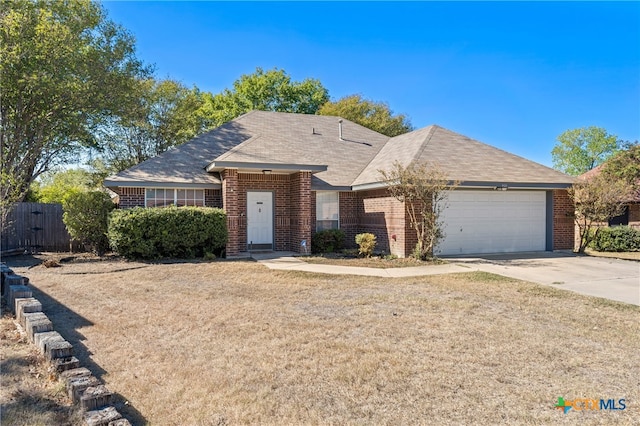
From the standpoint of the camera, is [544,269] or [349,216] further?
[349,216]

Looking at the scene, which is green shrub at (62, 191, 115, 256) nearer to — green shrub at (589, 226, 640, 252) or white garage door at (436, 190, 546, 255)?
white garage door at (436, 190, 546, 255)

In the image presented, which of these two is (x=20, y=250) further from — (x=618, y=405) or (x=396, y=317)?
(x=618, y=405)

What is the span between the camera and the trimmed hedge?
11.9 m

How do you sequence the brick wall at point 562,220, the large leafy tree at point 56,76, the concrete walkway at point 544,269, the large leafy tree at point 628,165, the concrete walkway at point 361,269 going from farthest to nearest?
the large leafy tree at point 628,165
the brick wall at point 562,220
the large leafy tree at point 56,76
the concrete walkway at point 361,269
the concrete walkway at point 544,269

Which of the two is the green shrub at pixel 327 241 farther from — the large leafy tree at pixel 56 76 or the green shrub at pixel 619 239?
the green shrub at pixel 619 239

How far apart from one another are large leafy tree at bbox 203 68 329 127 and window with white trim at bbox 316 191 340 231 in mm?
16735

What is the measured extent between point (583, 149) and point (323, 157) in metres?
56.4

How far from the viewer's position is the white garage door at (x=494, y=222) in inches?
552

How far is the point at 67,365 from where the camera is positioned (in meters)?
3.97

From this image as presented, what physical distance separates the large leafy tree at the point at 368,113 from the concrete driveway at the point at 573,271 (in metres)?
18.2

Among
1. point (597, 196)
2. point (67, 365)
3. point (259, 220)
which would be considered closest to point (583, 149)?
point (597, 196)

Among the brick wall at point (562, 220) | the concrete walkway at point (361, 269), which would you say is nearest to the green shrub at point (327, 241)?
the concrete walkway at point (361, 269)

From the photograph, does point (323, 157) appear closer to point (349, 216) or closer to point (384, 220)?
point (349, 216)

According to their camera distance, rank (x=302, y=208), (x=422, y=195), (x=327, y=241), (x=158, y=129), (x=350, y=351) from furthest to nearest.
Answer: (x=158, y=129) < (x=327, y=241) < (x=302, y=208) < (x=422, y=195) < (x=350, y=351)
